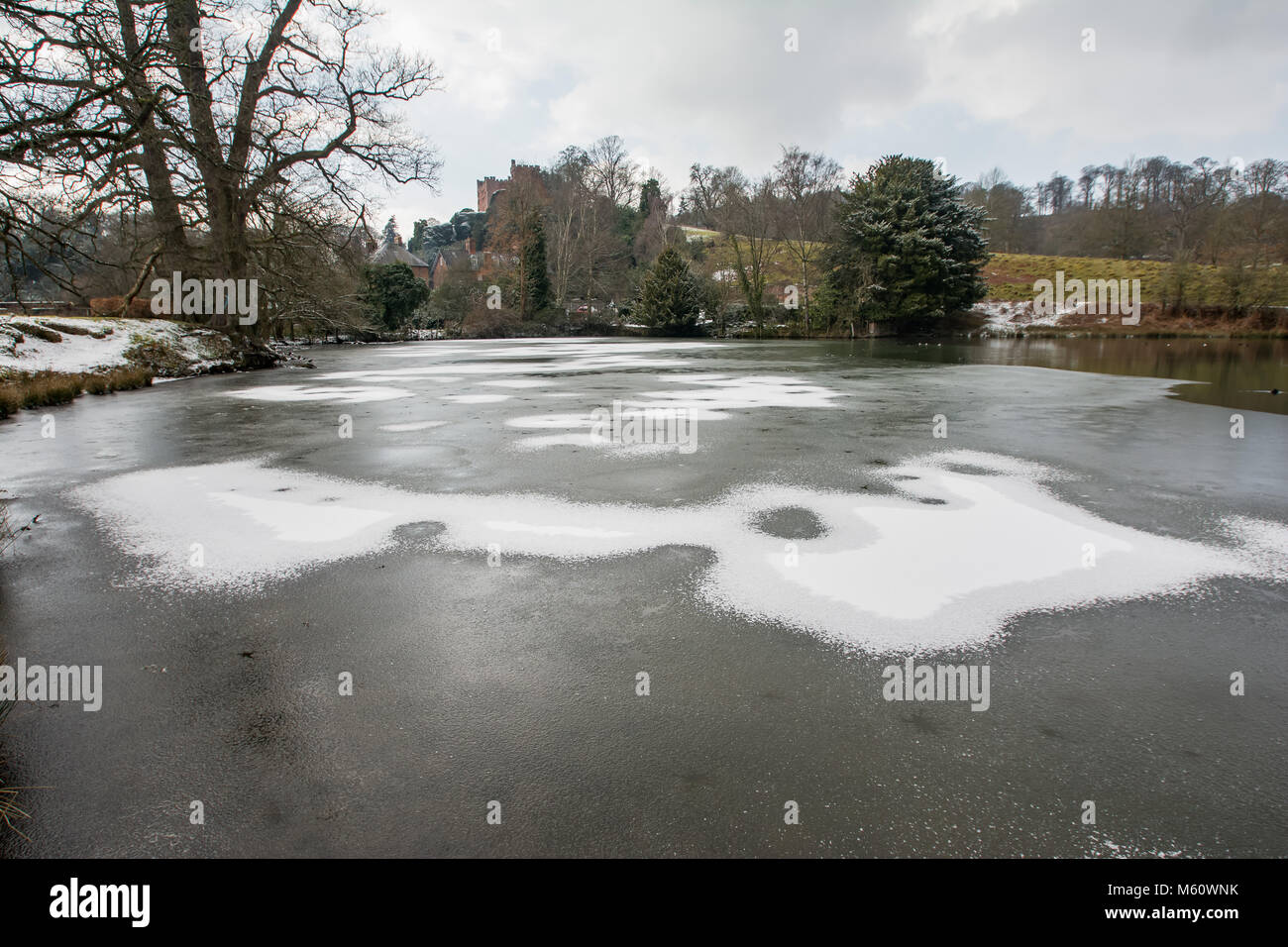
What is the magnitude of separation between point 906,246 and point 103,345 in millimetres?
33343

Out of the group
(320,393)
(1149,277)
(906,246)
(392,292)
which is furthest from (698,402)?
(1149,277)

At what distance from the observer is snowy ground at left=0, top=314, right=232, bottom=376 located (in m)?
13.7

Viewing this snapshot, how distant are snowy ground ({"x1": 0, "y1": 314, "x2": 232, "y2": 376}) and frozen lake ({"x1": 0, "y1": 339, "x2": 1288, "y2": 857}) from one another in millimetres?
8805

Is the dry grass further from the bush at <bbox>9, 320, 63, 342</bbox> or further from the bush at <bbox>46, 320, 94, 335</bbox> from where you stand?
the bush at <bbox>46, 320, 94, 335</bbox>

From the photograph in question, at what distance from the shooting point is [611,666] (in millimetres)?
2980

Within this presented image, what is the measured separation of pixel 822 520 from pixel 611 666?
8.71ft

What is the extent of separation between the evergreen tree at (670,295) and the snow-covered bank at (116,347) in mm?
25320

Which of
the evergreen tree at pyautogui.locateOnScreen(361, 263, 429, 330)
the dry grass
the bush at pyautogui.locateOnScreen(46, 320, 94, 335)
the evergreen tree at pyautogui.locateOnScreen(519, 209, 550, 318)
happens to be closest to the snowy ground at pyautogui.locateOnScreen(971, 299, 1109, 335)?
the evergreen tree at pyautogui.locateOnScreen(519, 209, 550, 318)

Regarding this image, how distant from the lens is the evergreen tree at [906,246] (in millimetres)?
34781

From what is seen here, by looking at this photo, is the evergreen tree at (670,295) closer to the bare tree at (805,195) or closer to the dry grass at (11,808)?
the bare tree at (805,195)

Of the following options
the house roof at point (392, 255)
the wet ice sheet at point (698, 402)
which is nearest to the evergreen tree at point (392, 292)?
the wet ice sheet at point (698, 402)

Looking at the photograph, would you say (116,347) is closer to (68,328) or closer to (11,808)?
(68,328)
